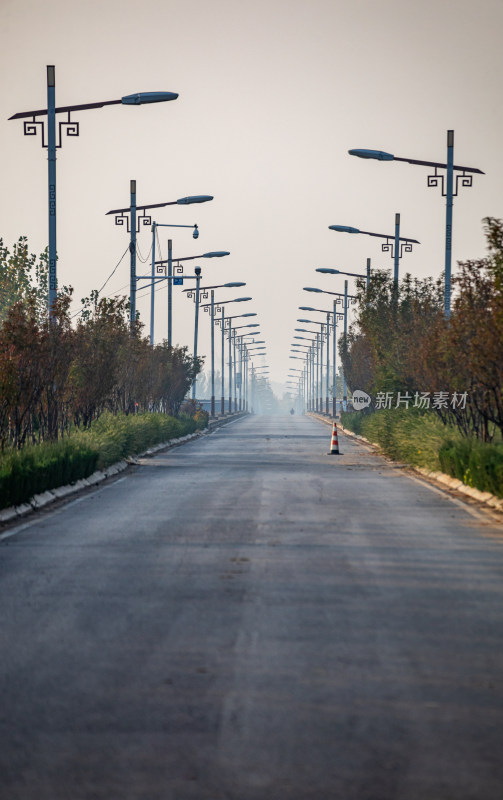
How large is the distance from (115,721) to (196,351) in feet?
189

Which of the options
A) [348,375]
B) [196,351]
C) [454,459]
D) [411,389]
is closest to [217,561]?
[454,459]

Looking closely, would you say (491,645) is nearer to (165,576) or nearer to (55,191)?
(165,576)

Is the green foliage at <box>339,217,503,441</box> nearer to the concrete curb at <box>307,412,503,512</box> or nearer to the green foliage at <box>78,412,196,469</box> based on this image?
the concrete curb at <box>307,412,503,512</box>

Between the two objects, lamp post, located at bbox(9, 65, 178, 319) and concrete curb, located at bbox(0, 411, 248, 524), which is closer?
concrete curb, located at bbox(0, 411, 248, 524)

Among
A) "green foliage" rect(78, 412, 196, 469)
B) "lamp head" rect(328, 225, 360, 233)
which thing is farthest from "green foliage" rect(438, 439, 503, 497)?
"lamp head" rect(328, 225, 360, 233)

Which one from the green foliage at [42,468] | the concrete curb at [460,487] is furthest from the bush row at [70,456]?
the concrete curb at [460,487]

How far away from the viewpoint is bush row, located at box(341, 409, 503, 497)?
1969 cm

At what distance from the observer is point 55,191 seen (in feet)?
85.0

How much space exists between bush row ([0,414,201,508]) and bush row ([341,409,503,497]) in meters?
7.17

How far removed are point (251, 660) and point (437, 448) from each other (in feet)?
59.9

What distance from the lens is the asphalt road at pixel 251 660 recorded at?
5.58 m

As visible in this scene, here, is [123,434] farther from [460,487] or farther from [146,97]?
[460,487]

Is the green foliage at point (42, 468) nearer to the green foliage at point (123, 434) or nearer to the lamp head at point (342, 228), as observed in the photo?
the green foliage at point (123, 434)

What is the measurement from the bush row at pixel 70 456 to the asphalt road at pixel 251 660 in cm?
153
